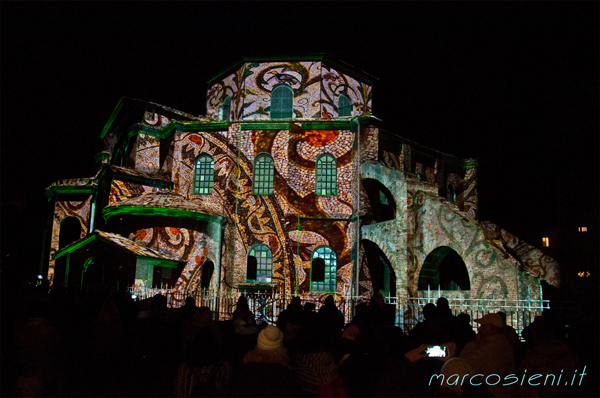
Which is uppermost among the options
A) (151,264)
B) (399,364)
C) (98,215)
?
(98,215)

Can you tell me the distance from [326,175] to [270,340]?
18935 millimetres

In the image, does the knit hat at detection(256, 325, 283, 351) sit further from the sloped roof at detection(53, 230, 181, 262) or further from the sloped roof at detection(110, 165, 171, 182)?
the sloped roof at detection(110, 165, 171, 182)

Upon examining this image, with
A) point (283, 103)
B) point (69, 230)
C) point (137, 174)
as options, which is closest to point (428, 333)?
point (137, 174)

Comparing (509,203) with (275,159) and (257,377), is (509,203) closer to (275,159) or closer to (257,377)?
(275,159)

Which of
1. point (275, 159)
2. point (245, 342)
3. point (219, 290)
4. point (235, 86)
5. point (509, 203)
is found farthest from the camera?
point (509, 203)

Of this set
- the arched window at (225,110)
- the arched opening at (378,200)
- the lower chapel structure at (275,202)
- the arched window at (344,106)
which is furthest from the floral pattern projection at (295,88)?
the arched opening at (378,200)

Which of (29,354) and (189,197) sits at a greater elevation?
(189,197)

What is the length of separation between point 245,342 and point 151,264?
511 inches

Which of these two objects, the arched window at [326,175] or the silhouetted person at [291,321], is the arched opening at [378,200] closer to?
the arched window at [326,175]

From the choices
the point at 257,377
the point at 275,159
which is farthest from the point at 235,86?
the point at 257,377

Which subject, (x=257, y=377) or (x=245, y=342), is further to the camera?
(x=245, y=342)

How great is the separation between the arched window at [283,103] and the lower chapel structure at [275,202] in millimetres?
47

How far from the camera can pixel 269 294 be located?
21.5 meters

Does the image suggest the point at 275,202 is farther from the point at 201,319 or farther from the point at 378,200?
the point at 201,319
